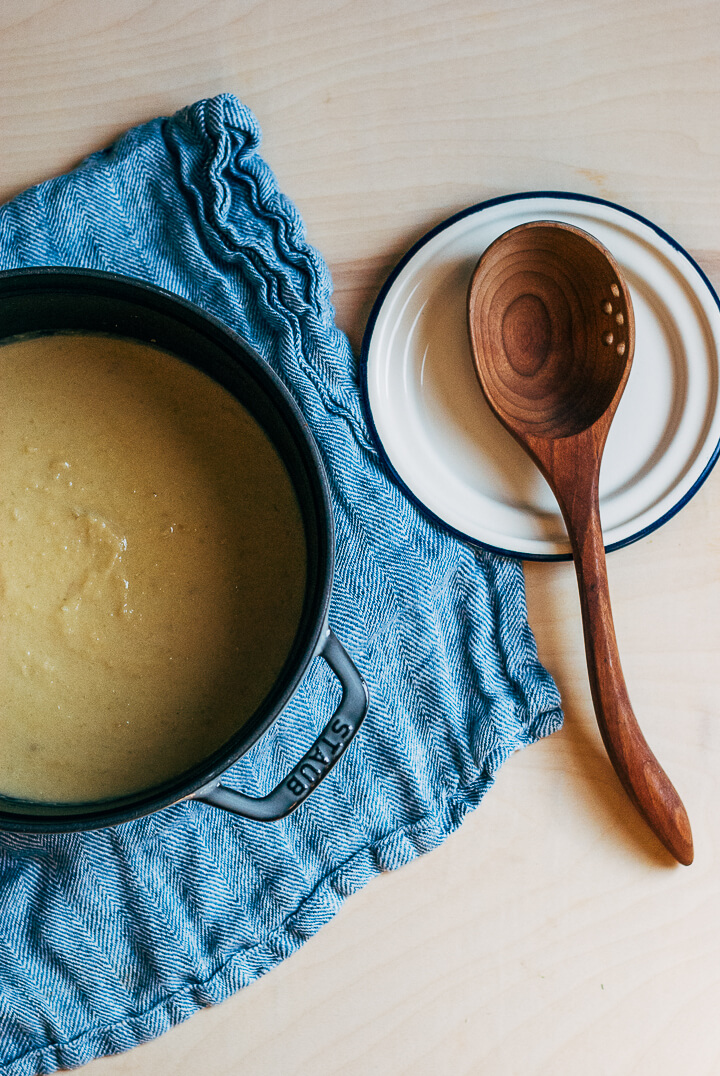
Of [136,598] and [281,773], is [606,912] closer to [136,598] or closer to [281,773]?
[281,773]

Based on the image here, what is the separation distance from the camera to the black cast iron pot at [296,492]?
21.3 inches

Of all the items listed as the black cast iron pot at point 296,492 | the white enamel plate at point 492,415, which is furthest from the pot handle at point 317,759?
the white enamel plate at point 492,415

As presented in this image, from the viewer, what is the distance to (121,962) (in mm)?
639

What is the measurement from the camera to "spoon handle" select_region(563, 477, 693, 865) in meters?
0.62

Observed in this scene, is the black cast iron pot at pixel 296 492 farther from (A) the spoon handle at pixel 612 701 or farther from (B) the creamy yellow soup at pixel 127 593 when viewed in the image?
(A) the spoon handle at pixel 612 701

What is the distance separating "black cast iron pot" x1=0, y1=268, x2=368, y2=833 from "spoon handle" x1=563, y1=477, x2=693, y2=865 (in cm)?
20

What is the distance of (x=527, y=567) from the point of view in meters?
0.67

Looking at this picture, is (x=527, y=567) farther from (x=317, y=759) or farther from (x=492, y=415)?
(x=317, y=759)

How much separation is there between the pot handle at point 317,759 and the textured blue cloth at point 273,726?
81mm

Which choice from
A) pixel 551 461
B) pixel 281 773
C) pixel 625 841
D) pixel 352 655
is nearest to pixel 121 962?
pixel 281 773

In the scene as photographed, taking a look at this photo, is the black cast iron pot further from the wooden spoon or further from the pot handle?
the wooden spoon

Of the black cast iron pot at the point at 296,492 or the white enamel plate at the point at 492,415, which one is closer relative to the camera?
the black cast iron pot at the point at 296,492

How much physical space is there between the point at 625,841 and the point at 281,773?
0.97 feet

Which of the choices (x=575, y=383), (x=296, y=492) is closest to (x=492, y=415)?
(x=575, y=383)
